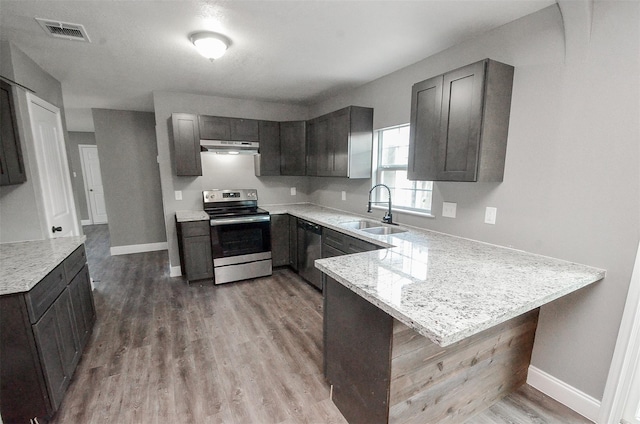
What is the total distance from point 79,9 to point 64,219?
2113 mm

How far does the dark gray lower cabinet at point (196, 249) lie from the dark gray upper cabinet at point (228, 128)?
1184mm

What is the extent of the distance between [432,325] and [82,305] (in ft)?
9.04

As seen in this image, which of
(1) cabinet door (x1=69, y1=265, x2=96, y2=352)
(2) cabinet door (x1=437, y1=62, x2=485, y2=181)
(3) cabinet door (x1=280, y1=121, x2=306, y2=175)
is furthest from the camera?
(3) cabinet door (x1=280, y1=121, x2=306, y2=175)

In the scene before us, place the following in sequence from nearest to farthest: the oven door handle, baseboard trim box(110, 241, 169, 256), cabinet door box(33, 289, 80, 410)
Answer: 1. cabinet door box(33, 289, 80, 410)
2. the oven door handle
3. baseboard trim box(110, 241, 169, 256)

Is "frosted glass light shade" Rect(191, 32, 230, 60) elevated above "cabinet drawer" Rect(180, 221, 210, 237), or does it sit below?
above

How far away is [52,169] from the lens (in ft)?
8.84

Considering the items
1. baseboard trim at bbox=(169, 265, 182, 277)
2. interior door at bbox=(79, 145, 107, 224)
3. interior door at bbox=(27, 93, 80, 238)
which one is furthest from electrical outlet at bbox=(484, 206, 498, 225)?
interior door at bbox=(79, 145, 107, 224)

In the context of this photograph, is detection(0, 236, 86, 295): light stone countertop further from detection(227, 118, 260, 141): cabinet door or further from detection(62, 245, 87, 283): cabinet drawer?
detection(227, 118, 260, 141): cabinet door

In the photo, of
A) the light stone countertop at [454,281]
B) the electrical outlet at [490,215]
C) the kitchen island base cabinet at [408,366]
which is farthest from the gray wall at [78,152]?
the electrical outlet at [490,215]

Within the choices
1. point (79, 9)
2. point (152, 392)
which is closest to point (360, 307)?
point (152, 392)

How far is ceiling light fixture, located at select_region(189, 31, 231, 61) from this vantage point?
2041 millimetres

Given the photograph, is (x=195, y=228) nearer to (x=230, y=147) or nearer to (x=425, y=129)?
(x=230, y=147)

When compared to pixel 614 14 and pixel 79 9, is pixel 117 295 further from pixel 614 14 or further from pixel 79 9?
pixel 614 14

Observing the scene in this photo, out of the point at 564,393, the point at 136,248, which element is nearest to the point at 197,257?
the point at 136,248
